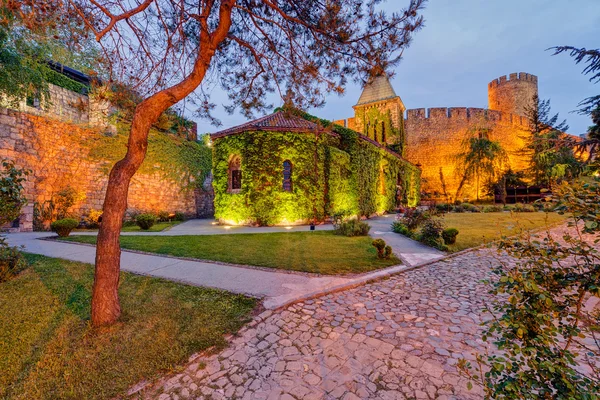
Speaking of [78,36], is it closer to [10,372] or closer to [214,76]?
[214,76]

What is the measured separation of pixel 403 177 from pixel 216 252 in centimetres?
2062

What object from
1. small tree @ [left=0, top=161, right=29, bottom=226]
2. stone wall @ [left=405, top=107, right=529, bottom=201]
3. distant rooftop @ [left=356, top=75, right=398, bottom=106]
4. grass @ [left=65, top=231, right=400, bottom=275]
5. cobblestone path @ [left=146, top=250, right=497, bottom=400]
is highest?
distant rooftop @ [left=356, top=75, right=398, bottom=106]

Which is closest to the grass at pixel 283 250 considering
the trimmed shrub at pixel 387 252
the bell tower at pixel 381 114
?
the trimmed shrub at pixel 387 252

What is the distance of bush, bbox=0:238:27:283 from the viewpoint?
4973mm

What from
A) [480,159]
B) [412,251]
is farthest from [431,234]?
[480,159]

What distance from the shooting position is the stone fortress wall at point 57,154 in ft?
36.6

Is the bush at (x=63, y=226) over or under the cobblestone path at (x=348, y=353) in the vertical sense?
over

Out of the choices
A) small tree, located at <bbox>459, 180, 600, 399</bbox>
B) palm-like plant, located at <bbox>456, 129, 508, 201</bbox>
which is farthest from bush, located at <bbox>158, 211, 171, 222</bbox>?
palm-like plant, located at <bbox>456, 129, 508, 201</bbox>

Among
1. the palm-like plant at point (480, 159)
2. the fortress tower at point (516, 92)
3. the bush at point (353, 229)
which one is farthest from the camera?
the fortress tower at point (516, 92)

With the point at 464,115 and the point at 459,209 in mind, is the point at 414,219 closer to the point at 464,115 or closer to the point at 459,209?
the point at 459,209

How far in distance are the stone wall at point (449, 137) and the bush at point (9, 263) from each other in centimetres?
3366

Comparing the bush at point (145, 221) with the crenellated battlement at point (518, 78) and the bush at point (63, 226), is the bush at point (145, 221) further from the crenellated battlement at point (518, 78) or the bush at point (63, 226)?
the crenellated battlement at point (518, 78)

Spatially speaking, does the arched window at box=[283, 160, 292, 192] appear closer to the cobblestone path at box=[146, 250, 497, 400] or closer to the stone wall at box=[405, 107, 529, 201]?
the cobblestone path at box=[146, 250, 497, 400]

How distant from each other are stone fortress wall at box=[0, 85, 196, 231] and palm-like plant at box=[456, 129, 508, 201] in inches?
1208
